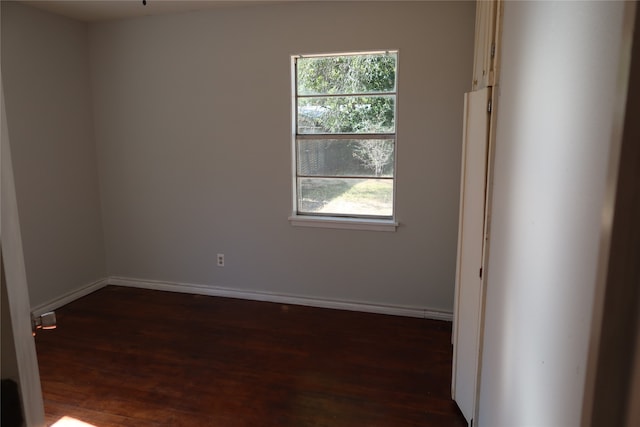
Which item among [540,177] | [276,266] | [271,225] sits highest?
[540,177]

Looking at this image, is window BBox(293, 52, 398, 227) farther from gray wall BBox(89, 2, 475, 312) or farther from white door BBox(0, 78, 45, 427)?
white door BBox(0, 78, 45, 427)

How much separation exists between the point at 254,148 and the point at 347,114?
0.85 metres

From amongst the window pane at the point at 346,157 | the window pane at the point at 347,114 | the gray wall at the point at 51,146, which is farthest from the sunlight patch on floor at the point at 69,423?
the window pane at the point at 347,114

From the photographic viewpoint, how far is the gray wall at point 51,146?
3404 millimetres

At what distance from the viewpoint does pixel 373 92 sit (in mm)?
3469

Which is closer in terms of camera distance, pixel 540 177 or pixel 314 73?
pixel 540 177

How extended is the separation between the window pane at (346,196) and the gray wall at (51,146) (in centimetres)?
210

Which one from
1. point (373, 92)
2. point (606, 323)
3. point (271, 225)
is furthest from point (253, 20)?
point (606, 323)

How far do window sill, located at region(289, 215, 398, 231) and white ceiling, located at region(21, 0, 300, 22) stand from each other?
1.77 metres

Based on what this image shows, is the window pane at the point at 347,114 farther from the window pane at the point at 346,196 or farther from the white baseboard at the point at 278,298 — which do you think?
the white baseboard at the point at 278,298

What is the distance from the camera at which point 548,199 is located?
105 centimetres

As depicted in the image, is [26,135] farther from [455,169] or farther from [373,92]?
[455,169]

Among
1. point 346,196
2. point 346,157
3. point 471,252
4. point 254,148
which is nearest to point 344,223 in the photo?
point 346,196

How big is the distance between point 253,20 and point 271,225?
5.67 feet
